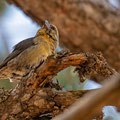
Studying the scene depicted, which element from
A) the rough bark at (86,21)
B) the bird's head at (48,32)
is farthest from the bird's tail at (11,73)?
the rough bark at (86,21)

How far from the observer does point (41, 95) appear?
8.54 feet

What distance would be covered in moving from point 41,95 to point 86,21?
105 centimetres

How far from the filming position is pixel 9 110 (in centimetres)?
262

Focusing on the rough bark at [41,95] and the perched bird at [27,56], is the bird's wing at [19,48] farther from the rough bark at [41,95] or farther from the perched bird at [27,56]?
the rough bark at [41,95]

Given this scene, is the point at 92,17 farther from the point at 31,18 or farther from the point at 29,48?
the point at 29,48

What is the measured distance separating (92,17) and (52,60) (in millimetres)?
967

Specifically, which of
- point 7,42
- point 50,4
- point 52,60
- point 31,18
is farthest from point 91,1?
point 7,42

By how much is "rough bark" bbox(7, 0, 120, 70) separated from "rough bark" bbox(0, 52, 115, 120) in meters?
0.57

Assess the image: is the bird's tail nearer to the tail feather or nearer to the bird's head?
the tail feather

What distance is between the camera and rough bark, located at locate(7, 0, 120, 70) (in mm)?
3004

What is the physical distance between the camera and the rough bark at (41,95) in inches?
97.3

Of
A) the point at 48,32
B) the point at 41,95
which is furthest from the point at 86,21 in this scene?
the point at 48,32

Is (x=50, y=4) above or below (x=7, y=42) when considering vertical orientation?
below

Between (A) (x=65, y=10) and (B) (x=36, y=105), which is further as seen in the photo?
(A) (x=65, y=10)
